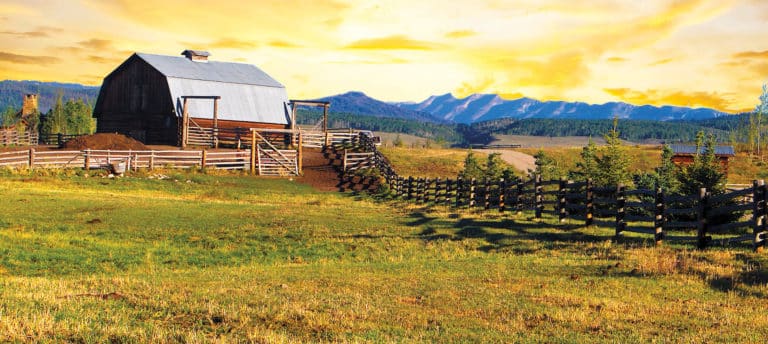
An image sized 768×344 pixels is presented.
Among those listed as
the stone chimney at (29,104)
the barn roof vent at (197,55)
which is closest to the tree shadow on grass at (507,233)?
the barn roof vent at (197,55)

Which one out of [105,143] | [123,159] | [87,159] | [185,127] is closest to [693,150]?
[185,127]

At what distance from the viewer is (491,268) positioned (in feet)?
56.2

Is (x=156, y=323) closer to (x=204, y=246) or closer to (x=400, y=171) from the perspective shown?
(x=204, y=246)

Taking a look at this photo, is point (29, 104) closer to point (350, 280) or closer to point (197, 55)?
point (197, 55)

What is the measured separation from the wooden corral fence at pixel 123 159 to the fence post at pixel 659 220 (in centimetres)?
3676

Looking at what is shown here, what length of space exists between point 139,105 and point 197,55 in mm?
10691

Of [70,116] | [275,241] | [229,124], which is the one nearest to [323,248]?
[275,241]

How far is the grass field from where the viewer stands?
10094 millimetres

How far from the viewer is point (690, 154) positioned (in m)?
92.8

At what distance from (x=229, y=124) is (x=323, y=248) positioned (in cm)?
5374

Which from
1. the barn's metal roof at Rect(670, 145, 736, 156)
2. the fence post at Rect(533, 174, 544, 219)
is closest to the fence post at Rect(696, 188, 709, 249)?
the fence post at Rect(533, 174, 544, 219)

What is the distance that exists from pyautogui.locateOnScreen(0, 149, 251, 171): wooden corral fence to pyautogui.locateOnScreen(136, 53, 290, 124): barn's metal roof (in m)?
14.8

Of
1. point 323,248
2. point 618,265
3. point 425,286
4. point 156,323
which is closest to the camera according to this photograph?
point 156,323

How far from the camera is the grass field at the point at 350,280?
397 inches
